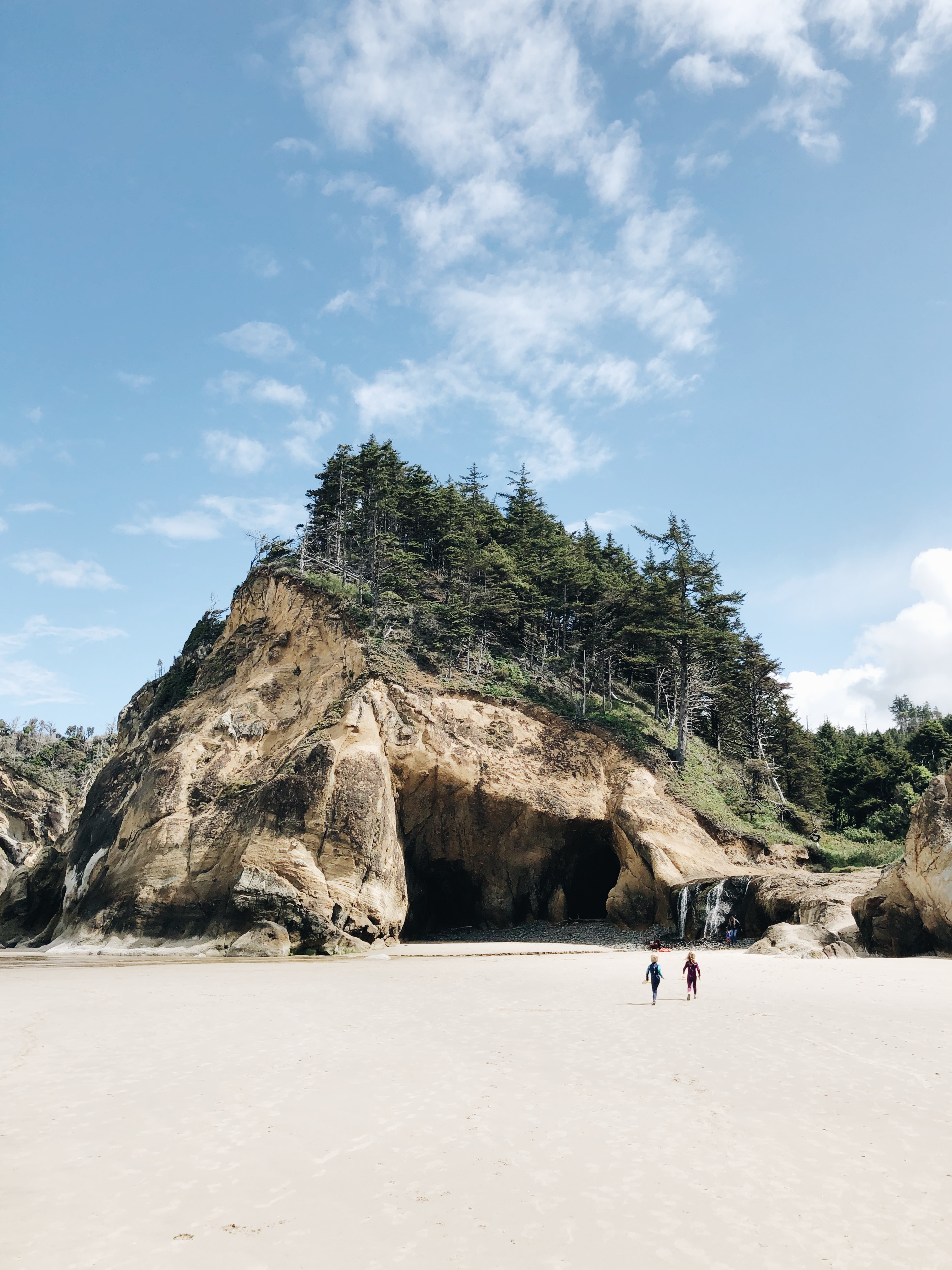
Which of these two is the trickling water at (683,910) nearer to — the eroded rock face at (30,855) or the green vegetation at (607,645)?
the green vegetation at (607,645)

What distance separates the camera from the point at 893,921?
22.9m

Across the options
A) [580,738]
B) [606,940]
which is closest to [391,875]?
[606,940]

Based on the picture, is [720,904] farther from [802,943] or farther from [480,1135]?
[480,1135]

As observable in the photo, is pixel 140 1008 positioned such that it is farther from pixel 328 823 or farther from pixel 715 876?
pixel 715 876

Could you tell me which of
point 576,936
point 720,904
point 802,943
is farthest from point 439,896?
point 802,943

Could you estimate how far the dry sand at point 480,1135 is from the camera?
5477 millimetres

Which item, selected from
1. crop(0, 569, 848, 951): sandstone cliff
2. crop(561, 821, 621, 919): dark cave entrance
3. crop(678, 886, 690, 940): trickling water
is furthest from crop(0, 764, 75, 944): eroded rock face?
crop(678, 886, 690, 940): trickling water

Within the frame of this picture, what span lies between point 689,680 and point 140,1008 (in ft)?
105

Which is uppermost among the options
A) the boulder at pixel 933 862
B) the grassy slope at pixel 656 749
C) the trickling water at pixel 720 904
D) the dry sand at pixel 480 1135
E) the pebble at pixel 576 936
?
the grassy slope at pixel 656 749

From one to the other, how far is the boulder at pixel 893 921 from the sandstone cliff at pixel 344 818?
9.17 feet

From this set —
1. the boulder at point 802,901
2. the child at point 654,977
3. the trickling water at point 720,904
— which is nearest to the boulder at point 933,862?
the boulder at point 802,901

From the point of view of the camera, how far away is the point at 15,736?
83.4 meters

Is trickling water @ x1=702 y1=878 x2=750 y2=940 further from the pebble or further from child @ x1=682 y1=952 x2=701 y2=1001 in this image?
child @ x1=682 y1=952 x2=701 y2=1001

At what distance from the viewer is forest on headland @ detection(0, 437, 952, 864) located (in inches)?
1491
